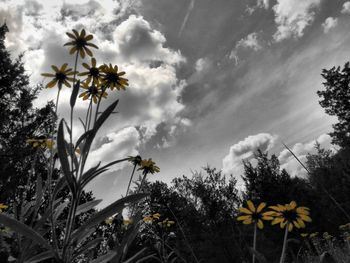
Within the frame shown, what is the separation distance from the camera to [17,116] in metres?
15.2

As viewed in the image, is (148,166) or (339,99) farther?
(339,99)

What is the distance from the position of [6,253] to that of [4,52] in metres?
17.1

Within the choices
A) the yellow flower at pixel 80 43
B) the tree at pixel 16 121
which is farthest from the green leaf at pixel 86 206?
the tree at pixel 16 121

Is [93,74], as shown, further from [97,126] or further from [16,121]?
[16,121]

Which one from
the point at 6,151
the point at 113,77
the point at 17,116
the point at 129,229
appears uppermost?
the point at 17,116

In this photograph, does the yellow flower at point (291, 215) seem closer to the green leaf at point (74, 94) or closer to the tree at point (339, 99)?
the green leaf at point (74, 94)

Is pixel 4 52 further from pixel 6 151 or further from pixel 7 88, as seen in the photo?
pixel 6 151

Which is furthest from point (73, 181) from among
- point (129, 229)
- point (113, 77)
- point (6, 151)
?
point (6, 151)

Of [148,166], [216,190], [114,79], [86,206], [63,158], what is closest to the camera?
[63,158]

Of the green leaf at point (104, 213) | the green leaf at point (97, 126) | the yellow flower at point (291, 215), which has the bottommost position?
the yellow flower at point (291, 215)

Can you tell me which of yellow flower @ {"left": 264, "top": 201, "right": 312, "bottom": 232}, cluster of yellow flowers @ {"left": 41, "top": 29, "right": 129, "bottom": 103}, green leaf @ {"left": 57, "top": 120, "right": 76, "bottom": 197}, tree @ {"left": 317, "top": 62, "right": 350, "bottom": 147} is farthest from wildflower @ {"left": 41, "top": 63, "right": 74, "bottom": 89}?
tree @ {"left": 317, "top": 62, "right": 350, "bottom": 147}

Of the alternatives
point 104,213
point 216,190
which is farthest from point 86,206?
point 216,190

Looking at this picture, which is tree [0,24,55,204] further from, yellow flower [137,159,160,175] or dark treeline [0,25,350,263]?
yellow flower [137,159,160,175]

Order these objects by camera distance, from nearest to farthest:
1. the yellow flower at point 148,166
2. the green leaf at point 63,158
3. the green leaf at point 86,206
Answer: the green leaf at point 63,158
the green leaf at point 86,206
the yellow flower at point 148,166
